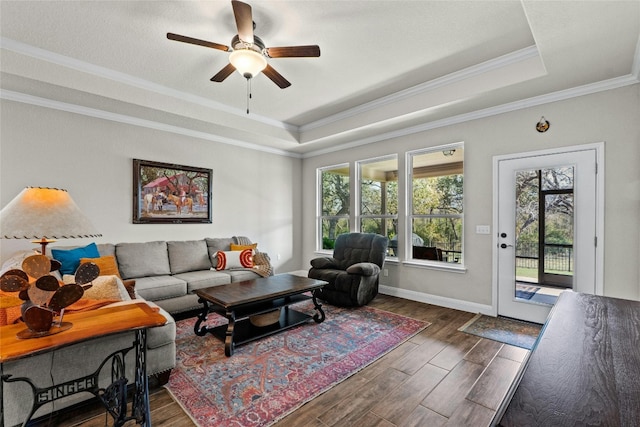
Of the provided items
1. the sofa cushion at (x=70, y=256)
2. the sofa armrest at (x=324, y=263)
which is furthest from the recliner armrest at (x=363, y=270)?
the sofa cushion at (x=70, y=256)

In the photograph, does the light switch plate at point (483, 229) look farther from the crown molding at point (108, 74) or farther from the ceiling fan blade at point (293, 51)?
the crown molding at point (108, 74)

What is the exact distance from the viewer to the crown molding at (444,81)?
296 cm

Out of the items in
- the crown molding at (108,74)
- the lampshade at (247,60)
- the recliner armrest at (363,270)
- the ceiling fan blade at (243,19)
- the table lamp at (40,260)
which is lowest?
the recliner armrest at (363,270)

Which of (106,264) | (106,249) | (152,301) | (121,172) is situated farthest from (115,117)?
(152,301)

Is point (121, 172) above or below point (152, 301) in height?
above

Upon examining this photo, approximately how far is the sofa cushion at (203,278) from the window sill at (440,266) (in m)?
2.75

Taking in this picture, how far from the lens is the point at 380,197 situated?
5.18 m

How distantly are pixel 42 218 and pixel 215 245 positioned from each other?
10.4 ft

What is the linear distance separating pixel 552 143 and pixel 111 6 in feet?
14.8

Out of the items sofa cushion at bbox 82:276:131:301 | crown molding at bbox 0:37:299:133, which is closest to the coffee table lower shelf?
sofa cushion at bbox 82:276:131:301

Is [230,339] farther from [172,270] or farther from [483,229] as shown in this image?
[483,229]

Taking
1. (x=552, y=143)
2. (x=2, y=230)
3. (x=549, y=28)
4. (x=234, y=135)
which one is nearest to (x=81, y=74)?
(x=234, y=135)

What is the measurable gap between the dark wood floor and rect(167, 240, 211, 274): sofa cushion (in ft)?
7.22

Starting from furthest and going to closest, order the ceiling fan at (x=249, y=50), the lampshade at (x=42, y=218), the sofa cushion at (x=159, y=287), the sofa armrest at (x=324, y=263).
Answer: the sofa armrest at (x=324, y=263) → the sofa cushion at (x=159, y=287) → the ceiling fan at (x=249, y=50) → the lampshade at (x=42, y=218)
